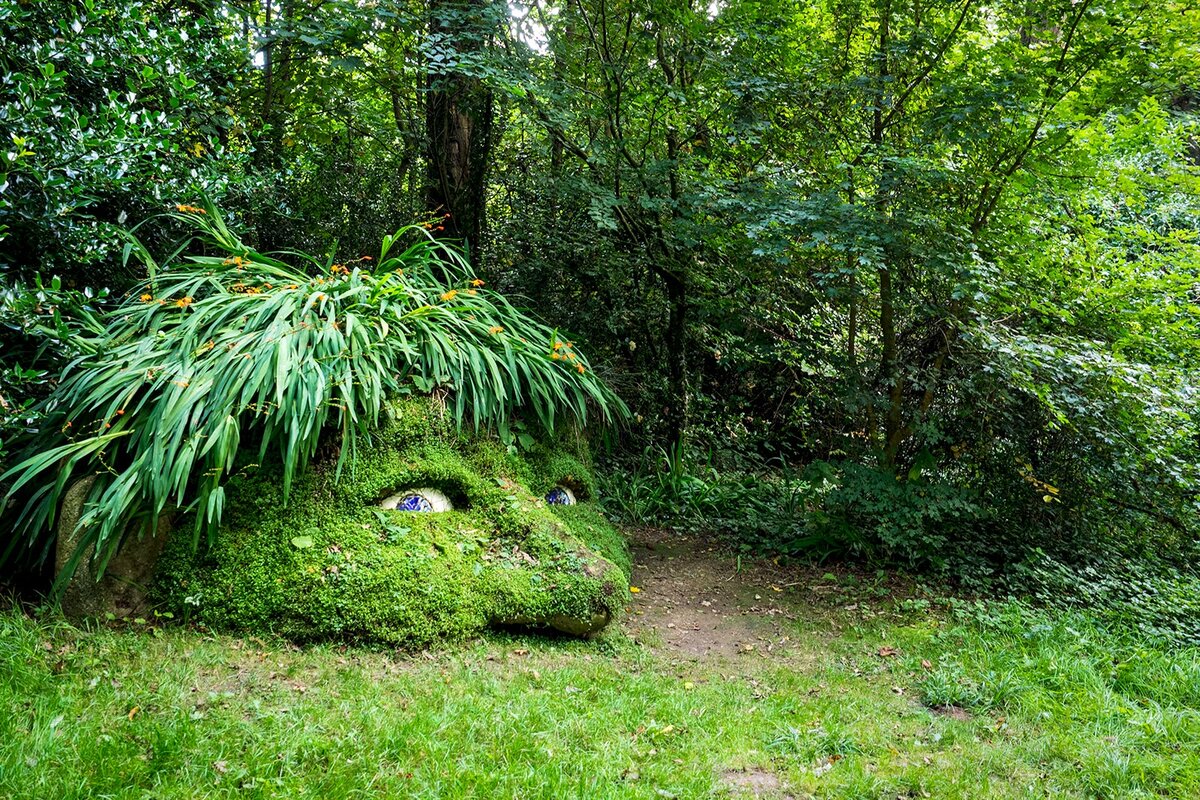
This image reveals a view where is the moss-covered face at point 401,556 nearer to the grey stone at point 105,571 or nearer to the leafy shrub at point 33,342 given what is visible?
the grey stone at point 105,571

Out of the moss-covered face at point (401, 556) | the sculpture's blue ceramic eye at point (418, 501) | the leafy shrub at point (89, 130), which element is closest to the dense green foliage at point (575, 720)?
the moss-covered face at point (401, 556)

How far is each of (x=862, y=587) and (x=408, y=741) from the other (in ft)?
10.7

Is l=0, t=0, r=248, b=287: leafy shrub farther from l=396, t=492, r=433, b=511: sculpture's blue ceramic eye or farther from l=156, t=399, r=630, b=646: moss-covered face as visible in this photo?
l=396, t=492, r=433, b=511: sculpture's blue ceramic eye

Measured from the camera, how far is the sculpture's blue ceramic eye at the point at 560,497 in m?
4.27

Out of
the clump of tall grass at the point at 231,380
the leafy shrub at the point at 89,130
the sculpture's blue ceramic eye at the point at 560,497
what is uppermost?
the leafy shrub at the point at 89,130

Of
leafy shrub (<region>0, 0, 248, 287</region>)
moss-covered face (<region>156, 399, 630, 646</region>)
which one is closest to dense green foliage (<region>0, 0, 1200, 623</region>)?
leafy shrub (<region>0, 0, 248, 287</region>)

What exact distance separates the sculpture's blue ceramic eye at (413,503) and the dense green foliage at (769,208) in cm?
52

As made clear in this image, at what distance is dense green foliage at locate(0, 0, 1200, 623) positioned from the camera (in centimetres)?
385

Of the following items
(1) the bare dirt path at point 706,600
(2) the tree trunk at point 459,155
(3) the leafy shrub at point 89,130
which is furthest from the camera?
(2) the tree trunk at point 459,155

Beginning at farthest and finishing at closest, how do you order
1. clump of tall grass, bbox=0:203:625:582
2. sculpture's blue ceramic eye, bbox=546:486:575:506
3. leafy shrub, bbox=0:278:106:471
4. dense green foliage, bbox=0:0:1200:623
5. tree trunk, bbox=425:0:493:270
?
1. tree trunk, bbox=425:0:493:270
2. sculpture's blue ceramic eye, bbox=546:486:575:506
3. dense green foliage, bbox=0:0:1200:623
4. clump of tall grass, bbox=0:203:625:582
5. leafy shrub, bbox=0:278:106:471

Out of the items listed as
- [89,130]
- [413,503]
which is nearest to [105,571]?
[413,503]

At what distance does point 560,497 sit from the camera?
435cm

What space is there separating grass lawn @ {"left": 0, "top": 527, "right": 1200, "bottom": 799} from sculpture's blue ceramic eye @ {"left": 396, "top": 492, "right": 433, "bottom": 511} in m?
0.70

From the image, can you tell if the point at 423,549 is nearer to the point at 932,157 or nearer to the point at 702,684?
the point at 702,684
